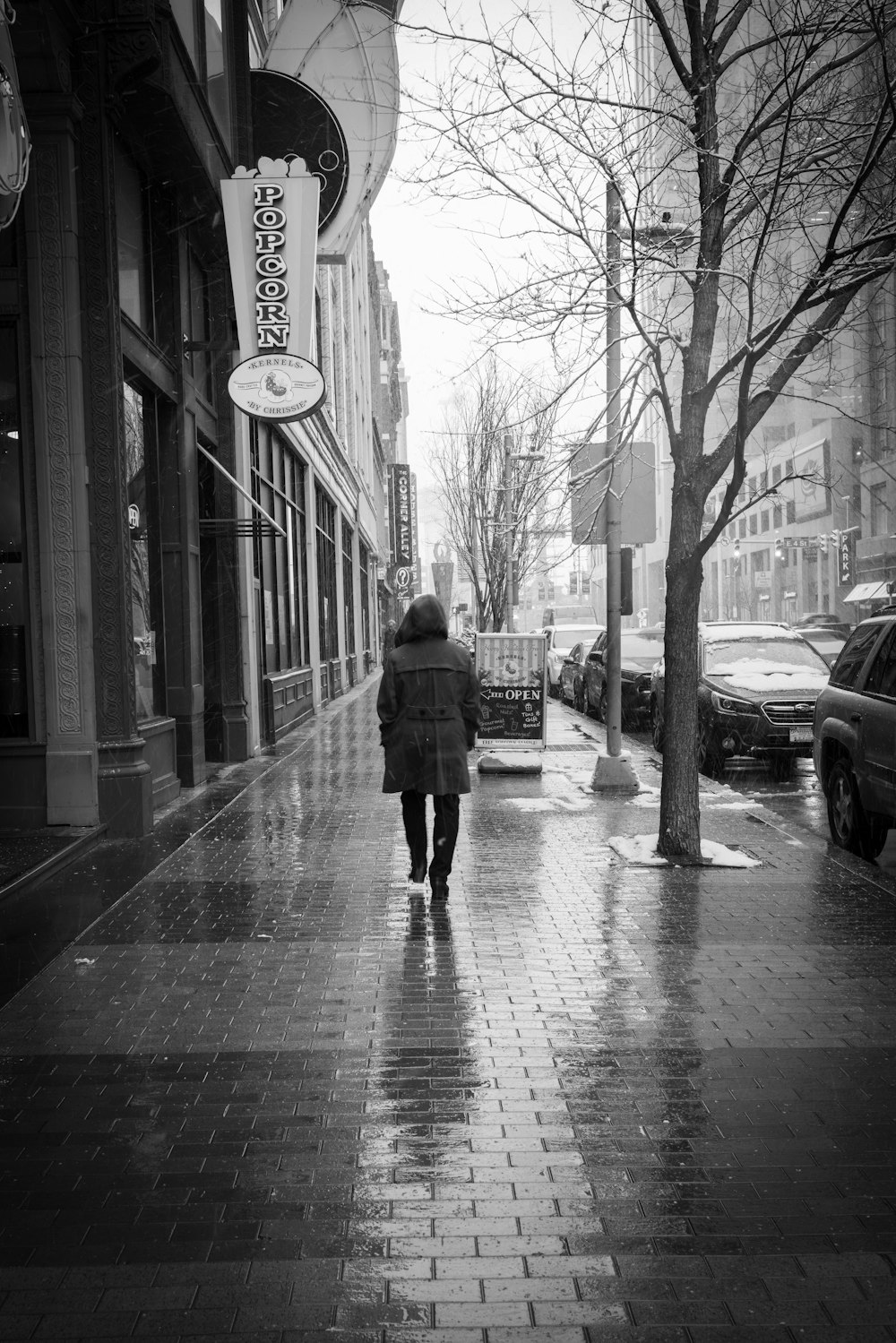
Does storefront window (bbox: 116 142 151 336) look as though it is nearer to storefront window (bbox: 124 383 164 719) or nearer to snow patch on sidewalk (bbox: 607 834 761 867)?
storefront window (bbox: 124 383 164 719)

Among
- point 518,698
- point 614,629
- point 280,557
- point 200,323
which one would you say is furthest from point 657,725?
point 200,323

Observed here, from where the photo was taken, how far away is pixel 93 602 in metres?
9.84

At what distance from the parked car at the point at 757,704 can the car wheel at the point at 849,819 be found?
387cm

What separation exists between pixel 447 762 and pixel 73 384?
171 inches

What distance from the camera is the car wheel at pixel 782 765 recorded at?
48.3 feet

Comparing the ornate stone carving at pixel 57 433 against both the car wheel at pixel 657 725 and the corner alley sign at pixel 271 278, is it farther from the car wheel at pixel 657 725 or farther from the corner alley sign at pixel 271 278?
the car wheel at pixel 657 725

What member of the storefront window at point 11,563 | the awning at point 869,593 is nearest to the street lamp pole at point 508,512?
the storefront window at point 11,563

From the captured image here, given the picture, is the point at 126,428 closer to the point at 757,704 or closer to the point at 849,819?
the point at 849,819

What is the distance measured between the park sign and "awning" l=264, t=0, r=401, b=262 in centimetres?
565

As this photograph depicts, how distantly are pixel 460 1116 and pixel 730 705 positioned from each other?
10.7m

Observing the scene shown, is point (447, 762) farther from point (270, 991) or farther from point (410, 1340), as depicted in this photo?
point (410, 1340)

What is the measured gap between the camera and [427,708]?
7.83m

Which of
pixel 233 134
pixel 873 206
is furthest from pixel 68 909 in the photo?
pixel 233 134

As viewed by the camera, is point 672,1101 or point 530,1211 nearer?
point 530,1211
